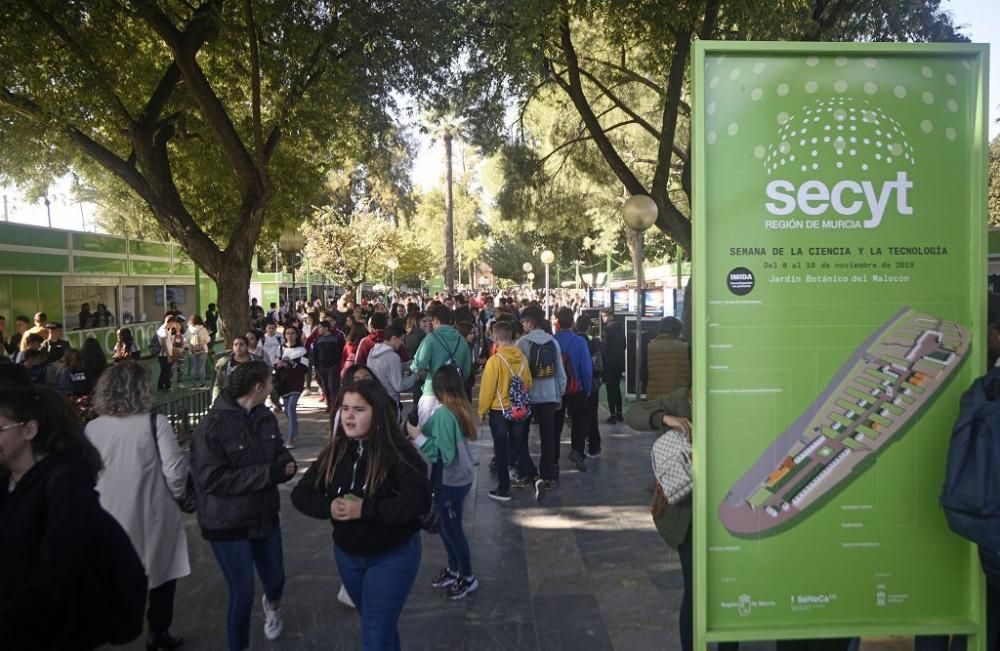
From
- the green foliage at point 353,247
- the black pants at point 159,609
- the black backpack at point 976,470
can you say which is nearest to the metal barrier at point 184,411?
the black pants at point 159,609

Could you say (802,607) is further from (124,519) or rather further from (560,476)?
(560,476)

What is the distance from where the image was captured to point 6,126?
13.9 m

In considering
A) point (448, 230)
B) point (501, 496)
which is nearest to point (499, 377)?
point (501, 496)

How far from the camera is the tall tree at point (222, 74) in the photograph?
11.1 m

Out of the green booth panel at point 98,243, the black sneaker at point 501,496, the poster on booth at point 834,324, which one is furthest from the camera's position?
the green booth panel at point 98,243

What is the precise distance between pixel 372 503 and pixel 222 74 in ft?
43.4

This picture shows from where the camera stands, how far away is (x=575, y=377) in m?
8.52

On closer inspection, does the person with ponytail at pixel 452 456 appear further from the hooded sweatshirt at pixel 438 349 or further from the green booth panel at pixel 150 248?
the green booth panel at pixel 150 248

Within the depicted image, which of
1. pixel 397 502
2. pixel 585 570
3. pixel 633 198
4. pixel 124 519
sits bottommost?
pixel 585 570

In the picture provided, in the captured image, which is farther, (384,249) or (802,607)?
(384,249)

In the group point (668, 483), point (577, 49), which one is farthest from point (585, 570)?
point (577, 49)

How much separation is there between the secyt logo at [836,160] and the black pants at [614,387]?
28.6ft

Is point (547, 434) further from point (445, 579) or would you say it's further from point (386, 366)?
point (445, 579)

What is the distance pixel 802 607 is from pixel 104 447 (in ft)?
11.4
